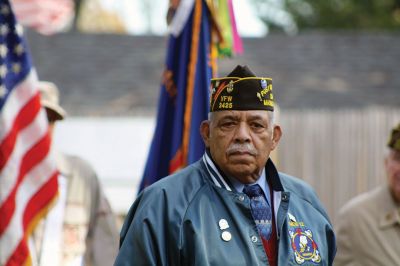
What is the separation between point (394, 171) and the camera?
6.88m

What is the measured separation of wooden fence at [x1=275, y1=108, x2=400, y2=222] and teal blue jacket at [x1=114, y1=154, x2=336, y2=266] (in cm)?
1073

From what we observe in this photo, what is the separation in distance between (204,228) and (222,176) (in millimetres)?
312

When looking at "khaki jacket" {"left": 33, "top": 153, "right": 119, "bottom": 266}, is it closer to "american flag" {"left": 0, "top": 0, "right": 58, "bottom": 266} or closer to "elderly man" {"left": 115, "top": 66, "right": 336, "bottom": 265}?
"american flag" {"left": 0, "top": 0, "right": 58, "bottom": 266}

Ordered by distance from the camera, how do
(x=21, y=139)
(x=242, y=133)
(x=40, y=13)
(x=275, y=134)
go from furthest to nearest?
(x=40, y=13) < (x=21, y=139) < (x=275, y=134) < (x=242, y=133)

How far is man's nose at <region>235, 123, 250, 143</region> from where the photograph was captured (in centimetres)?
429

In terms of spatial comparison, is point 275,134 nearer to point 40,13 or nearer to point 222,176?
point 222,176

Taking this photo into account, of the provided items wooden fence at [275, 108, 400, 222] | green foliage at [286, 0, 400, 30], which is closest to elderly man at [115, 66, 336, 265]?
wooden fence at [275, 108, 400, 222]

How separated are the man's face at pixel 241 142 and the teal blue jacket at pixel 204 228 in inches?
3.0

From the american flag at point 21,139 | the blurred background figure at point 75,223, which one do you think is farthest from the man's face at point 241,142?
the blurred background figure at point 75,223

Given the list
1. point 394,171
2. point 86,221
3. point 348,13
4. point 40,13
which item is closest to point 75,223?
point 86,221

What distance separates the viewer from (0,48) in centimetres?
661

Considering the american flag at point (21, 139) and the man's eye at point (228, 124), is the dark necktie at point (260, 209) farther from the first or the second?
the american flag at point (21, 139)

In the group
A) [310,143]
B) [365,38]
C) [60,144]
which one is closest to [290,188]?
[60,144]

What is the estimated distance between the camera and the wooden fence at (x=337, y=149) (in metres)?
15.1
